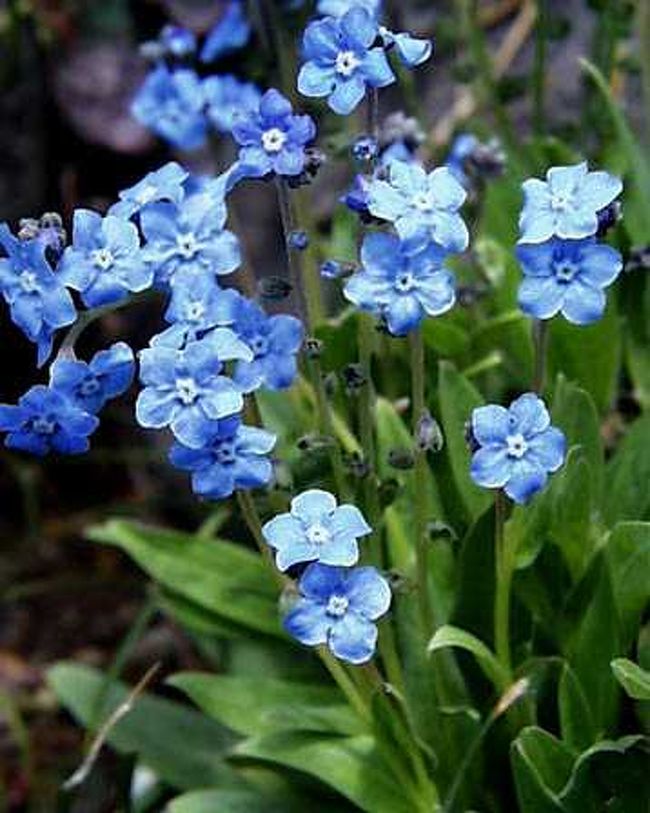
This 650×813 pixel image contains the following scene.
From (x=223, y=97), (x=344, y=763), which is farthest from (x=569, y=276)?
(x=223, y=97)

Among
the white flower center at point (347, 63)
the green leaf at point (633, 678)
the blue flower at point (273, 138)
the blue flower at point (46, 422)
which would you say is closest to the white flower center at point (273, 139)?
the blue flower at point (273, 138)

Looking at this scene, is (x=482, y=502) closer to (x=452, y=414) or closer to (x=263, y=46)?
(x=452, y=414)

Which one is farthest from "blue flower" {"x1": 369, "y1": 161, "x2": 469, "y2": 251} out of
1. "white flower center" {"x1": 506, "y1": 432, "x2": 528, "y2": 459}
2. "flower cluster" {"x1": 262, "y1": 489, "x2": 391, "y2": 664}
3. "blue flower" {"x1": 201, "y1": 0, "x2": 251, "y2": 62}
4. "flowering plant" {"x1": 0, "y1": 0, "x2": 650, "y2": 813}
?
"blue flower" {"x1": 201, "y1": 0, "x2": 251, "y2": 62}

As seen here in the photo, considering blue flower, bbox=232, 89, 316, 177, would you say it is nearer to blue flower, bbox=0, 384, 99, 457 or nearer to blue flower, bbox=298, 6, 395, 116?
blue flower, bbox=298, 6, 395, 116

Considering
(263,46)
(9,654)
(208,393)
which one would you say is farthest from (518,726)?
(9,654)

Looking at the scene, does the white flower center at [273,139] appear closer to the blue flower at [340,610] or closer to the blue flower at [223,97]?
the blue flower at [340,610]
